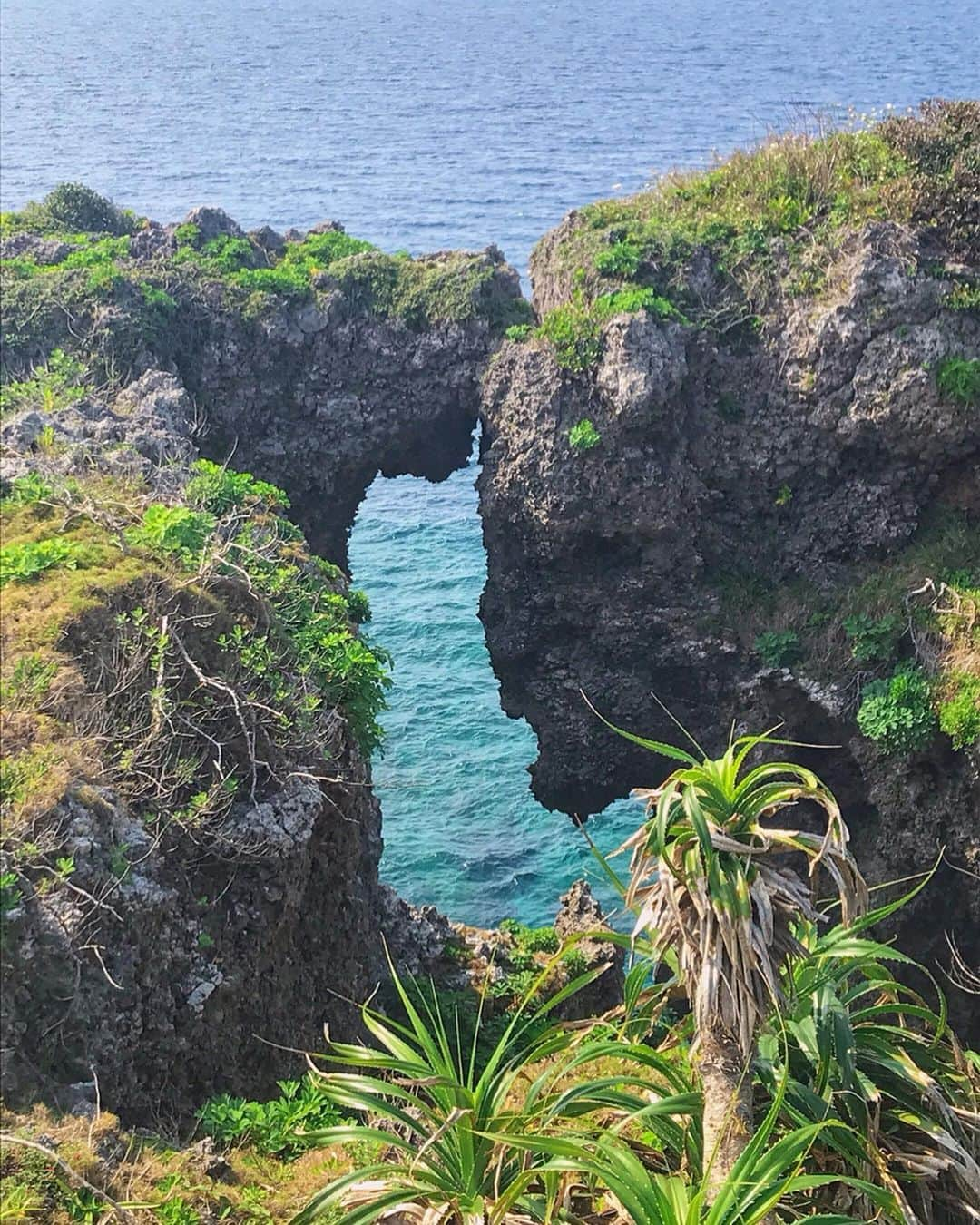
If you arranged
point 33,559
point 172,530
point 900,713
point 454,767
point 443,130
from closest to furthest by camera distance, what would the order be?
1. point 33,559
2. point 172,530
3. point 900,713
4. point 454,767
5. point 443,130

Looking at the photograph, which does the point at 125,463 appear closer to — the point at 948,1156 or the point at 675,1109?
the point at 675,1109

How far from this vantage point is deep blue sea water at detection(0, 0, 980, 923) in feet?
82.4

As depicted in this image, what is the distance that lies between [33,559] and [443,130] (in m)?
55.8

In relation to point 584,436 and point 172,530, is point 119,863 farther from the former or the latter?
point 584,436

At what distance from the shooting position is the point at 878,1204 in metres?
8.11

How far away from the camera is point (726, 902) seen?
7512mm

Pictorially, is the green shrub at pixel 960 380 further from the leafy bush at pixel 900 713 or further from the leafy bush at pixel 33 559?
the leafy bush at pixel 33 559

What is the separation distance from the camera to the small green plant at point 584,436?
19.3m

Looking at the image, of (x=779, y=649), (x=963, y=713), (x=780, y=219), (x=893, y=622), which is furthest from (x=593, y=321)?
(x=963, y=713)

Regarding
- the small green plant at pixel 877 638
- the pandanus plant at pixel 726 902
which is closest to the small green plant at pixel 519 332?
the small green plant at pixel 877 638

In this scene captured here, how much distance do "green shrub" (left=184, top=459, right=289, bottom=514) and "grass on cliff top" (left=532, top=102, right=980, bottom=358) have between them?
5.78 meters

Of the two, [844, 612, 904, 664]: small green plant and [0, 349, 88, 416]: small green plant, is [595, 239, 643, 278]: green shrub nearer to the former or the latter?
[844, 612, 904, 664]: small green plant

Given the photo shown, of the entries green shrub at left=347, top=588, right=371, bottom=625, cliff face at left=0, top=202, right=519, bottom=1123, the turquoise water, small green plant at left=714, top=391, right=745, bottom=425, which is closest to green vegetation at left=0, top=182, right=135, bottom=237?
cliff face at left=0, top=202, right=519, bottom=1123

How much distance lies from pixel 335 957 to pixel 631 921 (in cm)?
980
